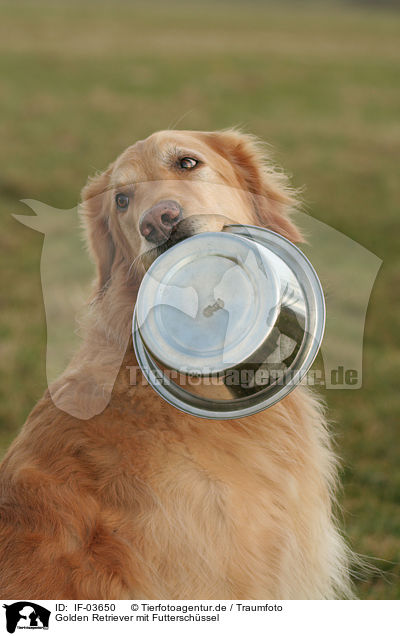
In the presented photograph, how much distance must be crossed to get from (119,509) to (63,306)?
2.00 ft

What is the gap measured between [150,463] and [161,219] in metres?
0.60

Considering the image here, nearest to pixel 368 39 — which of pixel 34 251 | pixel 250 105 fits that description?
pixel 250 105

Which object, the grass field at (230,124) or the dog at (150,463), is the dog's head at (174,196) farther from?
the grass field at (230,124)

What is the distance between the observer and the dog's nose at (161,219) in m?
1.57

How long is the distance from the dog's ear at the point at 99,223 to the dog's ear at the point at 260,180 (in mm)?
322

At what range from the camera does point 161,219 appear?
1.58 meters

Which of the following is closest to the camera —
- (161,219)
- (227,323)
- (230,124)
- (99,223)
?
(227,323)

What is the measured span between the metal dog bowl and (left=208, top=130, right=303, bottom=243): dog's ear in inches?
10.6

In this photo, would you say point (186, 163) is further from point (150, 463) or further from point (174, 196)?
point (150, 463)

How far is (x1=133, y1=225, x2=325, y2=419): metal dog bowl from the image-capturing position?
4.81ft
